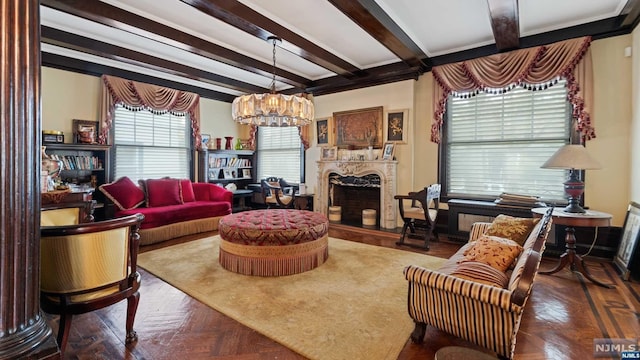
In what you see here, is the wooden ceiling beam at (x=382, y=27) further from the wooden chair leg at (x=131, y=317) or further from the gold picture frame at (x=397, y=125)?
the wooden chair leg at (x=131, y=317)

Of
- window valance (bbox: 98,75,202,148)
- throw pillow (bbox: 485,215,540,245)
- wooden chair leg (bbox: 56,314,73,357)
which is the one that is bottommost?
A: wooden chair leg (bbox: 56,314,73,357)

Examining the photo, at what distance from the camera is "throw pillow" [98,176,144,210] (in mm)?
4586

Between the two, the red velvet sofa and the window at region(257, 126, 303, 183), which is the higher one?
the window at region(257, 126, 303, 183)

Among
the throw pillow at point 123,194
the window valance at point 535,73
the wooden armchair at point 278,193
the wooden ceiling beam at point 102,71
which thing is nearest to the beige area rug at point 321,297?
the throw pillow at point 123,194

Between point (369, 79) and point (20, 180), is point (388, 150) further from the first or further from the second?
point (20, 180)

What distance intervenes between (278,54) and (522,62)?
139 inches

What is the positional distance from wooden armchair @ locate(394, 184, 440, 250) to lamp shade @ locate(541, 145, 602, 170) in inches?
57.4

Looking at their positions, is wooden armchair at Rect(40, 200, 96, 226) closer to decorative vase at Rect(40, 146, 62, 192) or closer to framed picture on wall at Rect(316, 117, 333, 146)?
decorative vase at Rect(40, 146, 62, 192)

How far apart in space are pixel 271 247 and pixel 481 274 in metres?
1.98

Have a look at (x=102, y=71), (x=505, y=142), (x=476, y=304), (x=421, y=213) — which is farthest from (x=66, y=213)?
(x=505, y=142)

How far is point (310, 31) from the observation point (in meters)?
3.98

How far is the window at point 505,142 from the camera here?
13.3 feet

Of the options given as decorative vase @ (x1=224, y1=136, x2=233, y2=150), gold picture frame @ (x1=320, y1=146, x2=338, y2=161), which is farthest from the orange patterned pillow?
decorative vase @ (x1=224, y1=136, x2=233, y2=150)

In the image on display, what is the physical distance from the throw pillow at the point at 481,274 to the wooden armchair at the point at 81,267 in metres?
2.17
